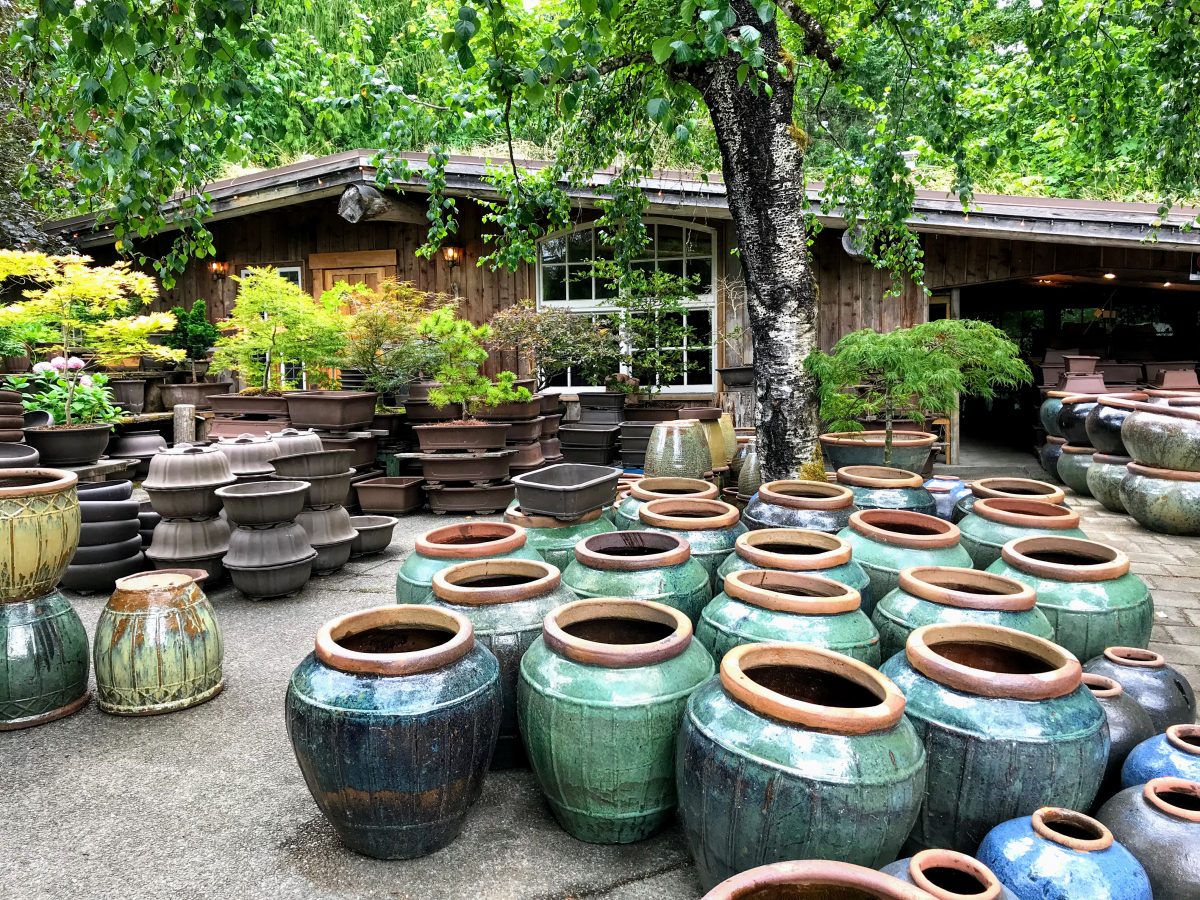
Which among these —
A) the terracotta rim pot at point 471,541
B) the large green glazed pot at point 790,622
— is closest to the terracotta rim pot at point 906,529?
the large green glazed pot at point 790,622

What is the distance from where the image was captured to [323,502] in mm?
5422

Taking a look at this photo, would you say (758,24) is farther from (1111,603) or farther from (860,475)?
(1111,603)

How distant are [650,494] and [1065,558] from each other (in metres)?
1.86

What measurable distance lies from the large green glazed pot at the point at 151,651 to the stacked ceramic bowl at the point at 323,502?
1731 mm

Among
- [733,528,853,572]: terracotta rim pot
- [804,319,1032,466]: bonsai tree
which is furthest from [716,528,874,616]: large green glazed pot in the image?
[804,319,1032,466]: bonsai tree

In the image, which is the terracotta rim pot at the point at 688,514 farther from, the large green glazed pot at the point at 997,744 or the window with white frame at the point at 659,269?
the window with white frame at the point at 659,269

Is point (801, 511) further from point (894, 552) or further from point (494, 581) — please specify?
point (494, 581)

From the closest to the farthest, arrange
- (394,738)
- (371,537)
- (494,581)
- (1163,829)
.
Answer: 1. (1163,829)
2. (394,738)
3. (494,581)
4. (371,537)

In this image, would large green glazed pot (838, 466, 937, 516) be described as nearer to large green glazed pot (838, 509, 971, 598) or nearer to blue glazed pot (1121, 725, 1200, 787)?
large green glazed pot (838, 509, 971, 598)

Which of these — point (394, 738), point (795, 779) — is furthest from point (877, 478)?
point (394, 738)

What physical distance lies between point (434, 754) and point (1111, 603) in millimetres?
2442

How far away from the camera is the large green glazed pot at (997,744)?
204cm

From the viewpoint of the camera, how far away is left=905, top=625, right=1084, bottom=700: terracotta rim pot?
210 cm

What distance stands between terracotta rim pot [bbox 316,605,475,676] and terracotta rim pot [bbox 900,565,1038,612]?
1542mm
